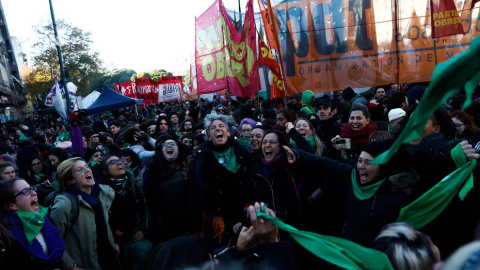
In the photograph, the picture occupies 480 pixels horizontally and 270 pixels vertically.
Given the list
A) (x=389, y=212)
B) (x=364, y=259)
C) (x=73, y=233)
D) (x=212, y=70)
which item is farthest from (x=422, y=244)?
(x=212, y=70)

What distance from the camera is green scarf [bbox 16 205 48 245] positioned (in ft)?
9.19

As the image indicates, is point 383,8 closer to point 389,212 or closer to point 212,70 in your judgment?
point 212,70

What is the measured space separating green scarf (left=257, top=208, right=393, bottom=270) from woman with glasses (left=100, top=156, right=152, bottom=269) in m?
2.73

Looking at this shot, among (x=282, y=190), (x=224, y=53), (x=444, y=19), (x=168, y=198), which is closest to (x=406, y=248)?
(x=282, y=190)

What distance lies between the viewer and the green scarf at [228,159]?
3.97m

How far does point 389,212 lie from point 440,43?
590 centimetres

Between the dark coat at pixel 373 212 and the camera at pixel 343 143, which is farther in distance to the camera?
the camera at pixel 343 143

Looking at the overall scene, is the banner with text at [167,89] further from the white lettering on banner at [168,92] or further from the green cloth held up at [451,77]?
the green cloth held up at [451,77]

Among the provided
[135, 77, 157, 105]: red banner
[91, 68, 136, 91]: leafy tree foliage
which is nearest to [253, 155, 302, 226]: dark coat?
[135, 77, 157, 105]: red banner

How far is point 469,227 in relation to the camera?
2441mm

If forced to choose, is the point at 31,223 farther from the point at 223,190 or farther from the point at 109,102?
the point at 109,102

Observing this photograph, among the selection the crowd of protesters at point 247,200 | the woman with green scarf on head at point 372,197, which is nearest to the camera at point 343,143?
the crowd of protesters at point 247,200

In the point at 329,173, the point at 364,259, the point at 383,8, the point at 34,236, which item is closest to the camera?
the point at 364,259

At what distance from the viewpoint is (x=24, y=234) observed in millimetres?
2793
